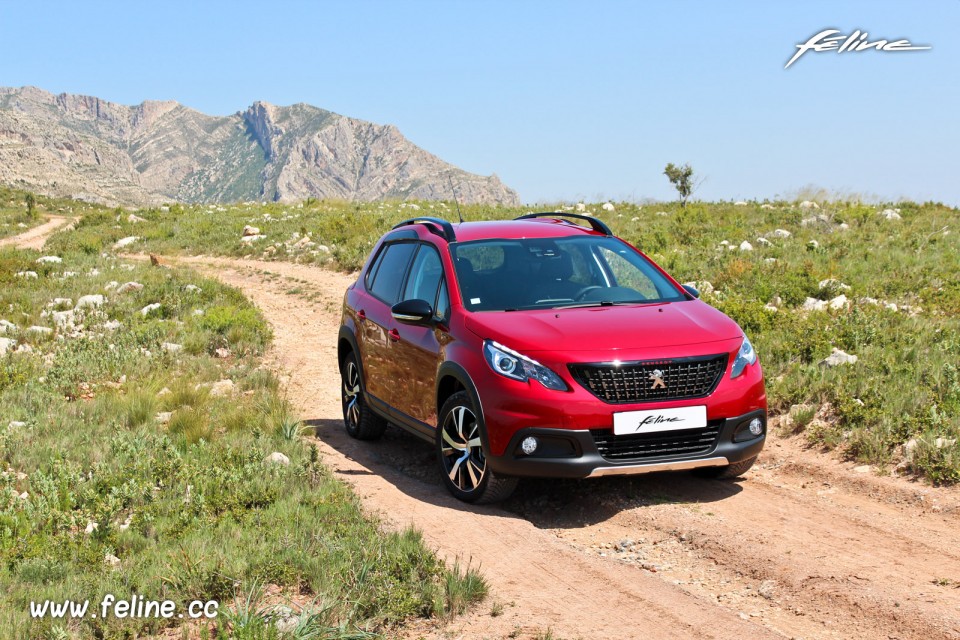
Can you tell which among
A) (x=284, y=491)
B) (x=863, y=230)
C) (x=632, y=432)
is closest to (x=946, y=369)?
(x=632, y=432)

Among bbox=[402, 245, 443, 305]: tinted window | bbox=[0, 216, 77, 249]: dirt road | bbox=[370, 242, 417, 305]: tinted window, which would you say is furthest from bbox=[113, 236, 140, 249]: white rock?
bbox=[402, 245, 443, 305]: tinted window

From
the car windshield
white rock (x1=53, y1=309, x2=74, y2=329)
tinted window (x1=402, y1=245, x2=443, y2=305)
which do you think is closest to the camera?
the car windshield

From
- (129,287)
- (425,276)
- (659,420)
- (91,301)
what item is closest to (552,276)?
(425,276)

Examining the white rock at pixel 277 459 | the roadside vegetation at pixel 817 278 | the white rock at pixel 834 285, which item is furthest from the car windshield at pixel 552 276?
the white rock at pixel 834 285

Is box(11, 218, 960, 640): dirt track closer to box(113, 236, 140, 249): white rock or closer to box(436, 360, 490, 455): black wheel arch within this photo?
box(436, 360, 490, 455): black wheel arch

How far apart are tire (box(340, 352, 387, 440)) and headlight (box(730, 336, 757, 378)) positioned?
3257 mm

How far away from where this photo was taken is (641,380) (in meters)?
5.78

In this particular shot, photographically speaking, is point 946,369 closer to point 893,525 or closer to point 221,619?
point 893,525

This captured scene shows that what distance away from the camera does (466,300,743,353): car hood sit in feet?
19.4

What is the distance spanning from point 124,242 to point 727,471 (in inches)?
919

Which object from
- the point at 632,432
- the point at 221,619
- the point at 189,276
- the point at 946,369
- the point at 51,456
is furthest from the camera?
the point at 189,276

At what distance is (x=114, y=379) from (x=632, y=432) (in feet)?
21.4

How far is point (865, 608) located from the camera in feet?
14.6

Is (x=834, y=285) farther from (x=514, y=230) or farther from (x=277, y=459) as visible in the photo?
(x=277, y=459)
